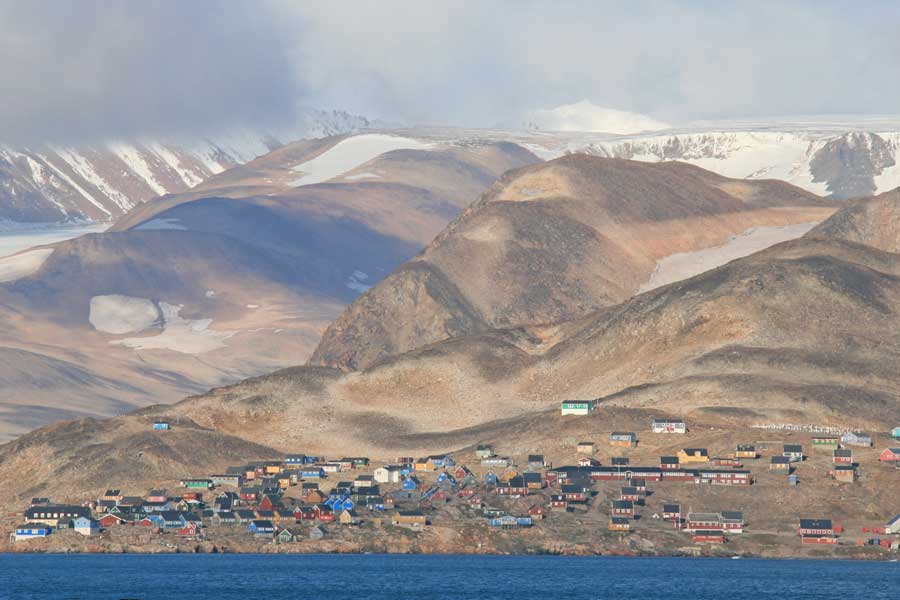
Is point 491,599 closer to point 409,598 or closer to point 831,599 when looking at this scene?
point 409,598

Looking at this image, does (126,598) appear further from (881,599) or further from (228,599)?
(881,599)

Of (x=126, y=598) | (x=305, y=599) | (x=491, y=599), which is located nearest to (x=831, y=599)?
(x=491, y=599)

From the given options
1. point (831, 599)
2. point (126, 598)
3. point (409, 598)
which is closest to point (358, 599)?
point (409, 598)

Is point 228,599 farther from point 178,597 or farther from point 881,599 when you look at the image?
point 881,599

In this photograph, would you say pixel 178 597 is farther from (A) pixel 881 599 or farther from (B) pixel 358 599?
(A) pixel 881 599

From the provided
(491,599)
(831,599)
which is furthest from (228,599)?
(831,599)

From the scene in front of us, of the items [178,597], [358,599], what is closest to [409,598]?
[358,599]
